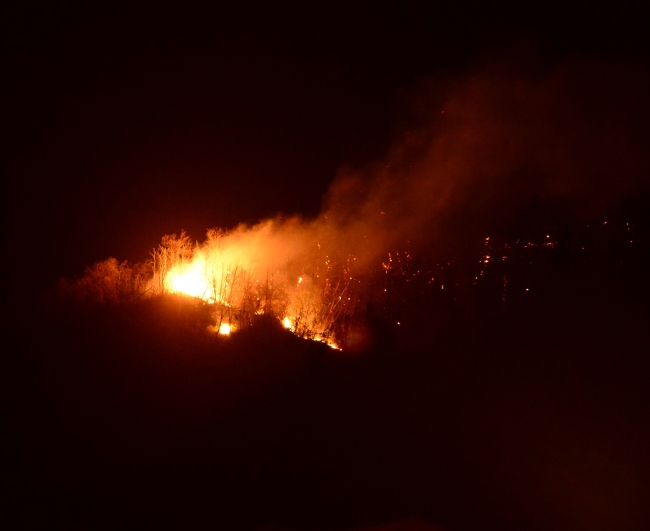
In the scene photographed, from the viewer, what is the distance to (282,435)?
199 inches

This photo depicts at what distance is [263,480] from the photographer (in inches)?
174

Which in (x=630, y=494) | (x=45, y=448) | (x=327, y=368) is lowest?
(x=630, y=494)

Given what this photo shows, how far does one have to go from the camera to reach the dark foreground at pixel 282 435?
4000 mm

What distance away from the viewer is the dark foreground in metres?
4.00

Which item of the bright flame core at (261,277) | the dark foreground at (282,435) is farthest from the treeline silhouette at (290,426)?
the bright flame core at (261,277)

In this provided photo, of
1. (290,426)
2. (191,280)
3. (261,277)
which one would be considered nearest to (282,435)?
(290,426)

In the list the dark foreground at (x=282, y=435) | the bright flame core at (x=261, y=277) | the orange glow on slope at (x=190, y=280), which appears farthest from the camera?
the orange glow on slope at (x=190, y=280)

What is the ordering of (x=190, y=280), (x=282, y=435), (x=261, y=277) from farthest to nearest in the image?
(x=261, y=277) → (x=190, y=280) → (x=282, y=435)

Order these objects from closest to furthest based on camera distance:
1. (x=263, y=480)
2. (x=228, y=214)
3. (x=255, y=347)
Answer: (x=263, y=480), (x=255, y=347), (x=228, y=214)

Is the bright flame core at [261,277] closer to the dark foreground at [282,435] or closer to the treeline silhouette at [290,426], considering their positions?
the treeline silhouette at [290,426]

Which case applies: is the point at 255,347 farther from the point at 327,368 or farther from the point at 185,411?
the point at 185,411

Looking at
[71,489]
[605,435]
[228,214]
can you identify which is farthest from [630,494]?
Answer: [228,214]

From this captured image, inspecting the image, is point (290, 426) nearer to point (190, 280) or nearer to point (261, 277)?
point (190, 280)

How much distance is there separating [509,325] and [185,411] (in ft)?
28.4
